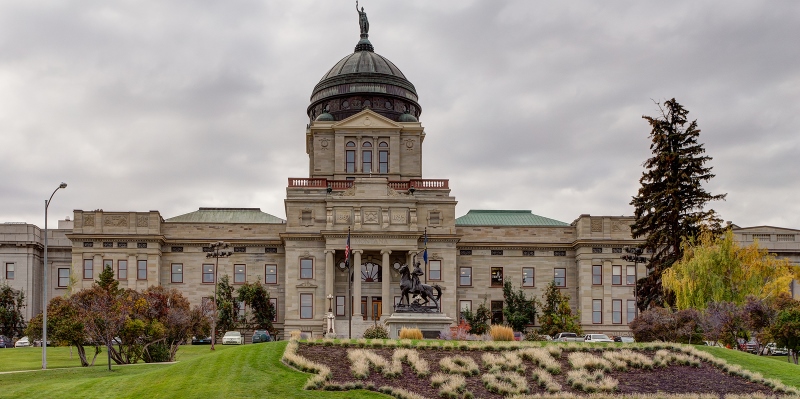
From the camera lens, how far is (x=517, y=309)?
87000 millimetres

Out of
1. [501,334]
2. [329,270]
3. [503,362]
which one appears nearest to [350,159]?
[329,270]

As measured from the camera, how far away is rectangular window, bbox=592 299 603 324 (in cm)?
8938

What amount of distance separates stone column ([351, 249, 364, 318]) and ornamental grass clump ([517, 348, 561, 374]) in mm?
47630

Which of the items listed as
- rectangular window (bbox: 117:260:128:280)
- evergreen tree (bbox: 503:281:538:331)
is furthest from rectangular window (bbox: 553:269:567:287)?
rectangular window (bbox: 117:260:128:280)

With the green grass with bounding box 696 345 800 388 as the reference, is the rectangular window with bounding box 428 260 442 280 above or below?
above

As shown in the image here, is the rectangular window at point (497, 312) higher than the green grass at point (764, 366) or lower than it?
lower

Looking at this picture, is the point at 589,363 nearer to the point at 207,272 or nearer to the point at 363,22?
the point at 207,272

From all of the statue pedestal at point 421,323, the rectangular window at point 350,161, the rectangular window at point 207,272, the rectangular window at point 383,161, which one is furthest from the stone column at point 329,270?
the statue pedestal at point 421,323

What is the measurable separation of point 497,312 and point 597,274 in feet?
34.3

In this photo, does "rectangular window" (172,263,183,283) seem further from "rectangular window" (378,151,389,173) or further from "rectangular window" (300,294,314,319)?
"rectangular window" (378,151,389,173)

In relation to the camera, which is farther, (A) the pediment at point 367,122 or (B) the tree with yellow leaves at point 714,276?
(A) the pediment at point 367,122

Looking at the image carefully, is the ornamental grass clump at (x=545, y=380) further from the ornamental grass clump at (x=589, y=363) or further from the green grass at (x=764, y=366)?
the green grass at (x=764, y=366)

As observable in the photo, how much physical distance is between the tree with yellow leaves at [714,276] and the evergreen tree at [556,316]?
73.1 feet

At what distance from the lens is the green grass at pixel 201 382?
30.3 metres
